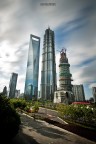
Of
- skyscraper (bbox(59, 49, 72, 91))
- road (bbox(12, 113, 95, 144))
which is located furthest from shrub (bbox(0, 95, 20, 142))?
skyscraper (bbox(59, 49, 72, 91))

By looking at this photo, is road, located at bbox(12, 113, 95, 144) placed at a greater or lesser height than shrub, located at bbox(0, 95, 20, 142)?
lesser

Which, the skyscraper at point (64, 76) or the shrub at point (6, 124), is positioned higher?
the skyscraper at point (64, 76)

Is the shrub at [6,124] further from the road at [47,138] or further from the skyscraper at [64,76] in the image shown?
the skyscraper at [64,76]

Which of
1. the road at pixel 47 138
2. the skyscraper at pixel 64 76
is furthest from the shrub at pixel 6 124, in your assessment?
the skyscraper at pixel 64 76

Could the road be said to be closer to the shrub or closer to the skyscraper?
the shrub

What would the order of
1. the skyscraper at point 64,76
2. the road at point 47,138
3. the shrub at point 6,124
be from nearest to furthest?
the shrub at point 6,124 < the road at point 47,138 < the skyscraper at point 64,76

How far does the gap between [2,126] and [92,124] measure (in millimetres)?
21126

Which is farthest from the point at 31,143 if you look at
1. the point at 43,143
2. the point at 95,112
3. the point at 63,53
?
the point at 63,53

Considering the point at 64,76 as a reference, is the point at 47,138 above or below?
below

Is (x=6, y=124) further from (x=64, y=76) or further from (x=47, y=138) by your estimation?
(x=64, y=76)

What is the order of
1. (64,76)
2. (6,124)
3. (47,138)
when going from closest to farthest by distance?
(6,124) < (47,138) < (64,76)

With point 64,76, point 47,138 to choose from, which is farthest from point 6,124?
point 64,76

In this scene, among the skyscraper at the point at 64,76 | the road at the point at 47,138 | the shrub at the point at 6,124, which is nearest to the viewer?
the shrub at the point at 6,124

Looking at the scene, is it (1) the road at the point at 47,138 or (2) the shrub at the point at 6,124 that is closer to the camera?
(2) the shrub at the point at 6,124
